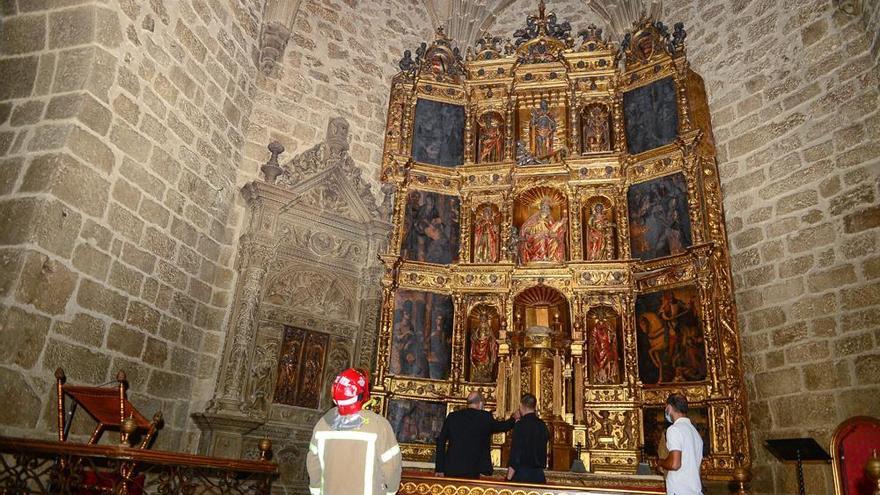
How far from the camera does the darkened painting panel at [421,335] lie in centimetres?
893

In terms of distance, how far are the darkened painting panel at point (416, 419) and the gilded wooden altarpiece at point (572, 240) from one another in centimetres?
8

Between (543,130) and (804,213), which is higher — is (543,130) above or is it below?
above

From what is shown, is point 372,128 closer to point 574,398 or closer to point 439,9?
point 439,9

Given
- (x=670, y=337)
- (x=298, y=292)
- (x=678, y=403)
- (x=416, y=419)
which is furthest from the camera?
(x=298, y=292)

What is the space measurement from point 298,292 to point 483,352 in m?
2.89

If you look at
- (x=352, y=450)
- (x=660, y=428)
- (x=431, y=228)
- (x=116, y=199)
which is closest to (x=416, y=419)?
(x=431, y=228)

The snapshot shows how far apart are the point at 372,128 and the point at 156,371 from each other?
5.31 meters

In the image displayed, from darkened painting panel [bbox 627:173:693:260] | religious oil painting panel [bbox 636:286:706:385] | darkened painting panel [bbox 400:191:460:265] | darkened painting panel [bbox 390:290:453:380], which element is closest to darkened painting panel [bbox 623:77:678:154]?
darkened painting panel [bbox 627:173:693:260]

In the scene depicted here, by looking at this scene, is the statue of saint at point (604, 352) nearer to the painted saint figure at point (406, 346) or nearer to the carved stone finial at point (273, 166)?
the painted saint figure at point (406, 346)

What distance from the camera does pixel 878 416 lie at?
6.38m

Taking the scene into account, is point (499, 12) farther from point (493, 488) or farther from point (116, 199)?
point (493, 488)

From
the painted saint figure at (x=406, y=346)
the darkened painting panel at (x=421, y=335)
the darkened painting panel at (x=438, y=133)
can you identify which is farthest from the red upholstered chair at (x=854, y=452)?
the darkened painting panel at (x=438, y=133)

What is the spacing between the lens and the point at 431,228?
9.92 meters

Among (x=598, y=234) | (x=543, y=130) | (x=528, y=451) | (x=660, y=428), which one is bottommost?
(x=528, y=451)
